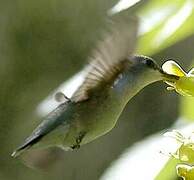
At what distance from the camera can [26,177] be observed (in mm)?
1625

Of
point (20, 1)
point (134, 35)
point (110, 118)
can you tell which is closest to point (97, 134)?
point (110, 118)

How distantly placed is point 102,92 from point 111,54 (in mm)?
80

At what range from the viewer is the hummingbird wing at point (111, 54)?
1.59 feet

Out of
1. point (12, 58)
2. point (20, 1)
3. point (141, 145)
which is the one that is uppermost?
point (20, 1)

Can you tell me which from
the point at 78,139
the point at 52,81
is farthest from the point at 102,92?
the point at 52,81

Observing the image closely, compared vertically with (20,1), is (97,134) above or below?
below

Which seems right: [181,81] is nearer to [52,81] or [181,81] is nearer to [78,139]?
[78,139]

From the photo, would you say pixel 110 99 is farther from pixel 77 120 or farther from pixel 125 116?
pixel 125 116

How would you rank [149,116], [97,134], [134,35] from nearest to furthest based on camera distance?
[134,35] → [97,134] → [149,116]

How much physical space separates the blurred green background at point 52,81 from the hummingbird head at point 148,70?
982mm

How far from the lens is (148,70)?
552mm

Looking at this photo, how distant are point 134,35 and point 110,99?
0.12 metres

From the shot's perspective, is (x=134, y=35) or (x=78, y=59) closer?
(x=134, y=35)

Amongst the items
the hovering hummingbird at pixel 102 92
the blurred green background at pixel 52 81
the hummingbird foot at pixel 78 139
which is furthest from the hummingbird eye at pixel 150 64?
the blurred green background at pixel 52 81
